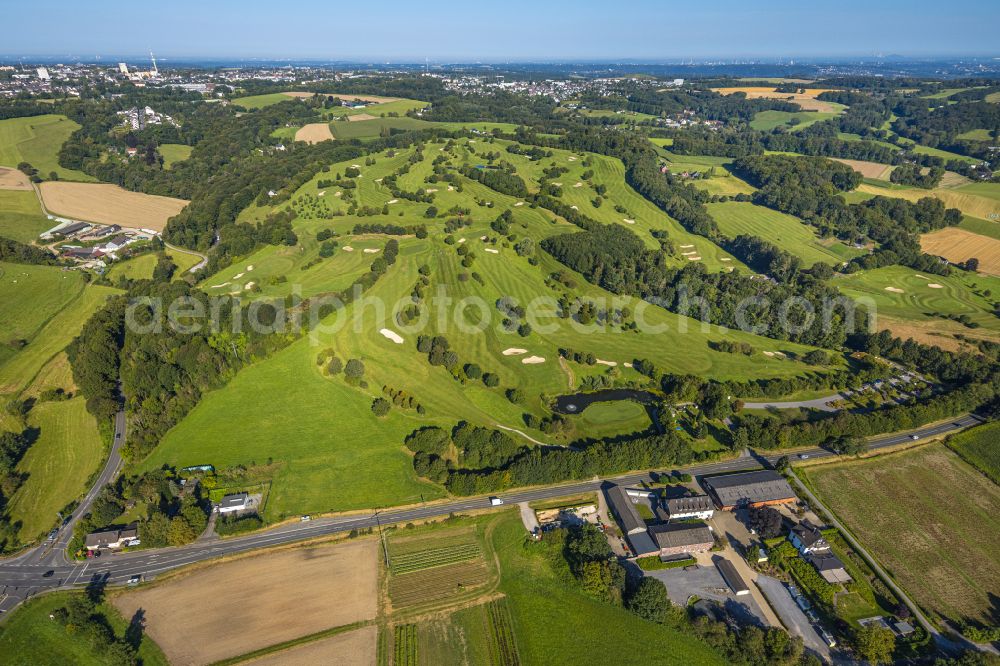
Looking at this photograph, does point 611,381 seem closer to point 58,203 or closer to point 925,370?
point 925,370

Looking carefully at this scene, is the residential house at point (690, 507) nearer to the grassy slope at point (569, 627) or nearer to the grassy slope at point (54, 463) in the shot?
the grassy slope at point (569, 627)

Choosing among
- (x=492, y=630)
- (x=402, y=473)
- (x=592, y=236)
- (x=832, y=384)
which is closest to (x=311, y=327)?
(x=402, y=473)

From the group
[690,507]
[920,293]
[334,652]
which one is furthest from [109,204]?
[920,293]

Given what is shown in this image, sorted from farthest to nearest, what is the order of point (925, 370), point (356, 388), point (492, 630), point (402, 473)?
point (925, 370), point (356, 388), point (402, 473), point (492, 630)

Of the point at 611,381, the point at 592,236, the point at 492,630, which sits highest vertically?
the point at 592,236

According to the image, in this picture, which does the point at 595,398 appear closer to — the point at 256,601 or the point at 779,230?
the point at 256,601

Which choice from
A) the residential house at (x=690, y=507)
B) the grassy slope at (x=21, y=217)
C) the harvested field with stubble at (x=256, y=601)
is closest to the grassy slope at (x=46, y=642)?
the harvested field with stubble at (x=256, y=601)
